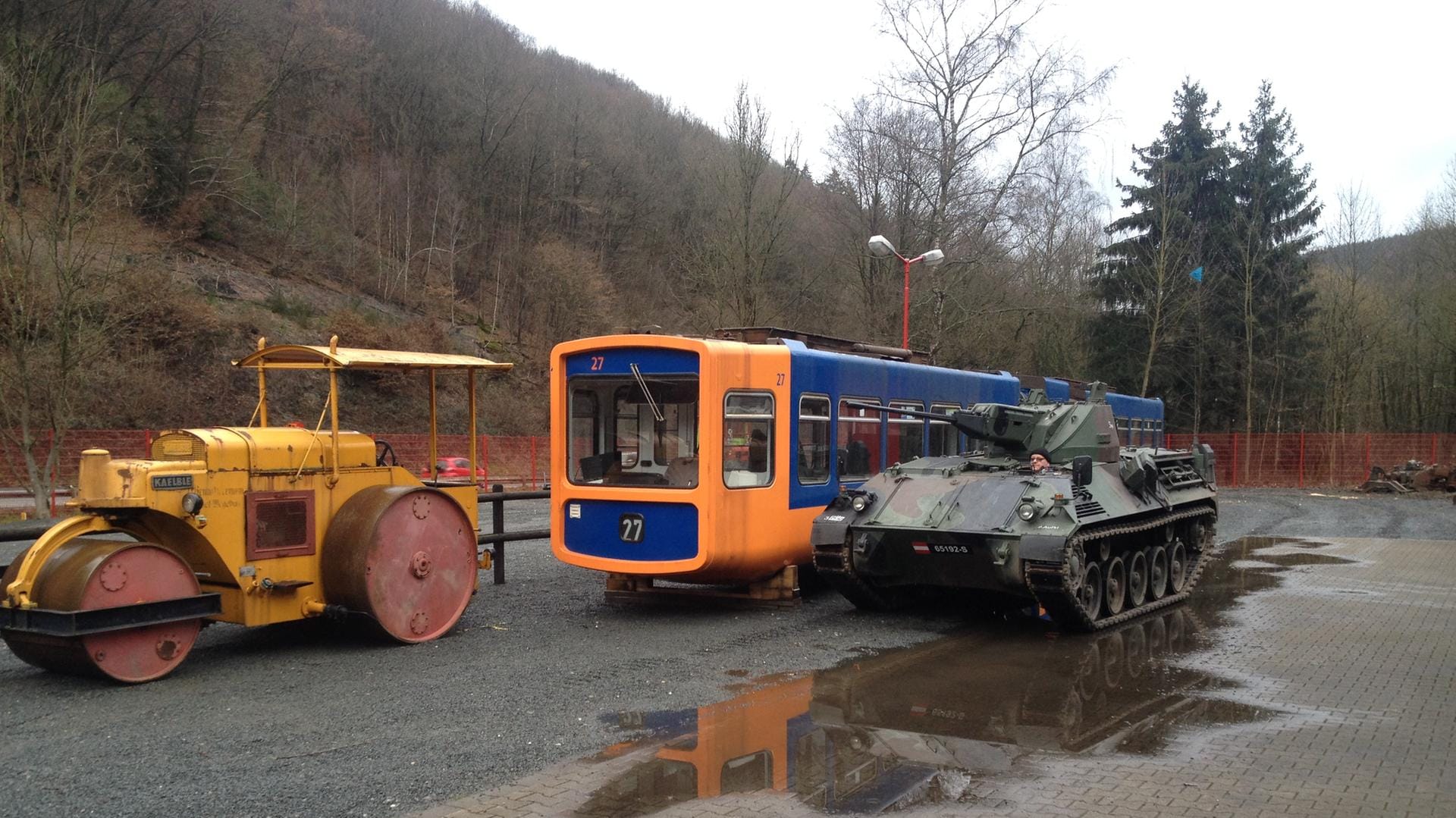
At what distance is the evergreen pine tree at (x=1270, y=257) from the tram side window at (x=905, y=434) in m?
28.3

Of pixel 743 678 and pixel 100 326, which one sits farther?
pixel 100 326

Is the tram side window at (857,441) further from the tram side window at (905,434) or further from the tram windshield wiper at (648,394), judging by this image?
the tram windshield wiper at (648,394)

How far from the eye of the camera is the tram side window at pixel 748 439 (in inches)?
409

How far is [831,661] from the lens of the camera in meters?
8.62

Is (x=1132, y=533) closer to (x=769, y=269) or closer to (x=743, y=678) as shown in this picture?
(x=743, y=678)

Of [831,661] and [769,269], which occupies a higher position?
[769,269]

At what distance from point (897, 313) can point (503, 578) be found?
78.2 feet

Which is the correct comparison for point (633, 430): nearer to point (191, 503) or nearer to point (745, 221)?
point (191, 503)

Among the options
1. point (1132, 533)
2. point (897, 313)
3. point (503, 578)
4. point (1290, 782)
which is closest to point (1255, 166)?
point (897, 313)

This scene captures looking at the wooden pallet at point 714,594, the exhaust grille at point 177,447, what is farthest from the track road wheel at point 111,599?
the wooden pallet at point 714,594

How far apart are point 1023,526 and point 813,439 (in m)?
2.59

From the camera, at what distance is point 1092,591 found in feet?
33.9

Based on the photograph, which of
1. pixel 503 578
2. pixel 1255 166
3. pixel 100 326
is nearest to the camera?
pixel 503 578

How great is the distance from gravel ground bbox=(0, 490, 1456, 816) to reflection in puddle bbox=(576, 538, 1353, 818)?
1.41 ft
